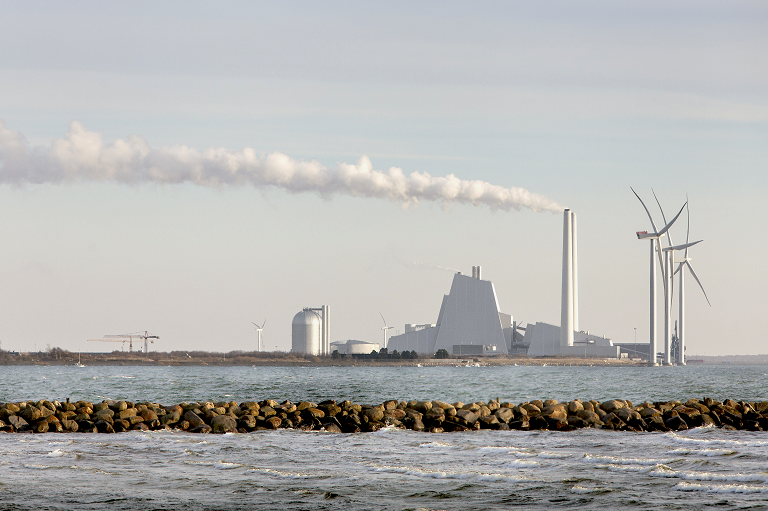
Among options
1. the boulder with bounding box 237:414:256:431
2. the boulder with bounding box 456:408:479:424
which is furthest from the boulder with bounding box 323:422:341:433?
the boulder with bounding box 456:408:479:424

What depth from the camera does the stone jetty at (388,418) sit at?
28484mm

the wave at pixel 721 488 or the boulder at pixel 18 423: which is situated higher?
the wave at pixel 721 488

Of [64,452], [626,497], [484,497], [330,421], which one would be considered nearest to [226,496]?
[484,497]

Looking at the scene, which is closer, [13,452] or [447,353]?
[13,452]

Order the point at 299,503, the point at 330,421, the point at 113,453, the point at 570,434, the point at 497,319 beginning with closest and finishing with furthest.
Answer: the point at 299,503 < the point at 113,453 < the point at 570,434 < the point at 330,421 < the point at 497,319

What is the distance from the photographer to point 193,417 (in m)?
29.1

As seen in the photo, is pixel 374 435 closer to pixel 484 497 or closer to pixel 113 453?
pixel 113 453

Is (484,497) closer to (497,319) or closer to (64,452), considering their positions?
(64,452)

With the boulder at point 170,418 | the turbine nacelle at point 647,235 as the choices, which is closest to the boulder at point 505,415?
the boulder at point 170,418

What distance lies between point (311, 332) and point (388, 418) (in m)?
166

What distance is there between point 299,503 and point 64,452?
1039 centimetres

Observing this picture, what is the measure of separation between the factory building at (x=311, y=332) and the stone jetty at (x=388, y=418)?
163624 mm

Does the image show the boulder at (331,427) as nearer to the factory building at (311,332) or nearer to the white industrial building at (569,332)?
the white industrial building at (569,332)

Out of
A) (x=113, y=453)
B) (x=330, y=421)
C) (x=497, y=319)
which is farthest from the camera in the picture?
(x=497, y=319)
